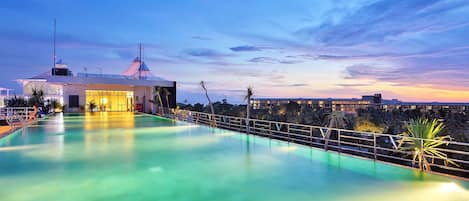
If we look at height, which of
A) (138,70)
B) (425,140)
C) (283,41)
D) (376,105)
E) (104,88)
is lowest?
(425,140)

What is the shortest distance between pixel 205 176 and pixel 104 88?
2262 cm

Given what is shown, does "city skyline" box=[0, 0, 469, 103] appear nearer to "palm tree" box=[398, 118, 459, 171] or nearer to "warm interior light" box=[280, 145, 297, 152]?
"palm tree" box=[398, 118, 459, 171]

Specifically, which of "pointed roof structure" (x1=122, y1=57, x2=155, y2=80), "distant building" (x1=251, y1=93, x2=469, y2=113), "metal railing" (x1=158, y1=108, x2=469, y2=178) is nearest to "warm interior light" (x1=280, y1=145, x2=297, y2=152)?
"metal railing" (x1=158, y1=108, x2=469, y2=178)

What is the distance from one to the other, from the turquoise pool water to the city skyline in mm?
5344

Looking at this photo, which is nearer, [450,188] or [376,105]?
[450,188]

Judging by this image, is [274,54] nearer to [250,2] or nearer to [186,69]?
[250,2]

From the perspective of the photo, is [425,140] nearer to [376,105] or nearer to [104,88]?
[376,105]

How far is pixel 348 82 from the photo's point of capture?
62.8 ft

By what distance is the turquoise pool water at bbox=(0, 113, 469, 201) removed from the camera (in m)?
3.40

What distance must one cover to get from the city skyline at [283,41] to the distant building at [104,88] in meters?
1.56

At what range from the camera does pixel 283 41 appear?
554 inches

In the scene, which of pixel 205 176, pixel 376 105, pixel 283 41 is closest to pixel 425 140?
pixel 205 176

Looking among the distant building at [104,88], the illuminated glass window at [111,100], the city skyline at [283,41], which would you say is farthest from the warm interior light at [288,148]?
the illuminated glass window at [111,100]

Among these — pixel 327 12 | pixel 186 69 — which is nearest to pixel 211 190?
pixel 327 12
